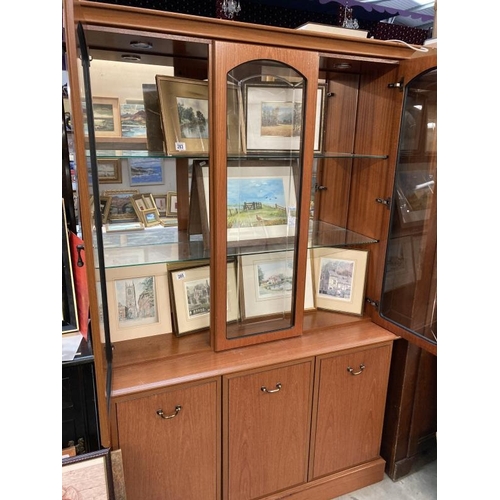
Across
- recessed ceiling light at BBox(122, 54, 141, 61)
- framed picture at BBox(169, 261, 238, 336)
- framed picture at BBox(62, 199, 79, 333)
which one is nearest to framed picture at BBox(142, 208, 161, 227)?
framed picture at BBox(169, 261, 238, 336)

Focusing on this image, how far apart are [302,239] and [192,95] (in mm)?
685

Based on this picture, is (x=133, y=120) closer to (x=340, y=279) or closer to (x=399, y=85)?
(x=399, y=85)

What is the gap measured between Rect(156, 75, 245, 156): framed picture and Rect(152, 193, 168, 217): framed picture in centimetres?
24

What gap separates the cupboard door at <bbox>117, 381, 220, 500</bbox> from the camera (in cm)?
138

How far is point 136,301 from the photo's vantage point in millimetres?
1568

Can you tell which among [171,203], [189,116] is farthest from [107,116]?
[171,203]

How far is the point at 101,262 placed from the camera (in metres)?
1.31

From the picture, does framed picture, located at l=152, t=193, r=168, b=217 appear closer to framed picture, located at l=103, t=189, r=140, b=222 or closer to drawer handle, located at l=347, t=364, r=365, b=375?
framed picture, located at l=103, t=189, r=140, b=222

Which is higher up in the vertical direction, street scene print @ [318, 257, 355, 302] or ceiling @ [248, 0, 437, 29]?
ceiling @ [248, 0, 437, 29]

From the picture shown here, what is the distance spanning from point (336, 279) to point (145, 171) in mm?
1011
